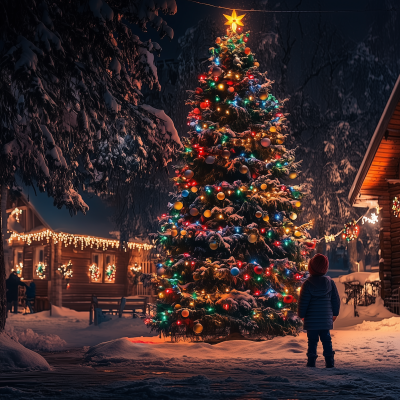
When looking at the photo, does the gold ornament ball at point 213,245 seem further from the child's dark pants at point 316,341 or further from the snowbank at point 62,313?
the snowbank at point 62,313

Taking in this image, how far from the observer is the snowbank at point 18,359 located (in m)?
8.34

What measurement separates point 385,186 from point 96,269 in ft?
58.7

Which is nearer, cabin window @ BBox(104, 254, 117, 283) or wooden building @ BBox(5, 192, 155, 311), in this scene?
wooden building @ BBox(5, 192, 155, 311)

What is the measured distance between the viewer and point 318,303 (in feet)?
29.2

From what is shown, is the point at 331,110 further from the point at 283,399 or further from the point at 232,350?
the point at 283,399

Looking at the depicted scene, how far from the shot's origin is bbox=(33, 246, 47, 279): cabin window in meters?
29.6

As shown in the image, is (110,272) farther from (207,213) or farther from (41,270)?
(207,213)

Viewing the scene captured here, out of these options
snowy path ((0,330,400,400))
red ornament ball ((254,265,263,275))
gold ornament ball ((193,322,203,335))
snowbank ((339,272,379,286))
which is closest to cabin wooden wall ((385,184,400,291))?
snowbank ((339,272,379,286))

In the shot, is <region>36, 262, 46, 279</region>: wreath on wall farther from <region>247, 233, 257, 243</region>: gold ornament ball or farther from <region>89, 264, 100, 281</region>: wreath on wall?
<region>247, 233, 257, 243</region>: gold ornament ball

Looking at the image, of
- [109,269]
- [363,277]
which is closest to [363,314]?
[363,277]

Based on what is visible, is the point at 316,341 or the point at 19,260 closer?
the point at 316,341

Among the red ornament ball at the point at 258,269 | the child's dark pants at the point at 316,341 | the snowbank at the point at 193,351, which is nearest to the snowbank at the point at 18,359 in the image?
the snowbank at the point at 193,351

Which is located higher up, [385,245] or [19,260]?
[385,245]

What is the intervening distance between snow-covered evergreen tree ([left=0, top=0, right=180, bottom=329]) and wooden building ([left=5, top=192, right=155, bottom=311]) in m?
17.1
